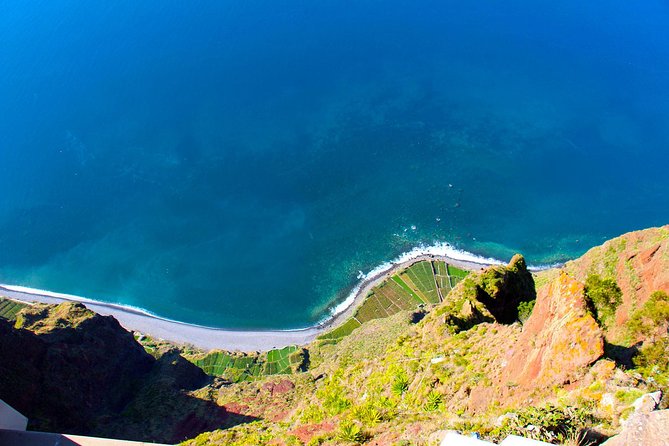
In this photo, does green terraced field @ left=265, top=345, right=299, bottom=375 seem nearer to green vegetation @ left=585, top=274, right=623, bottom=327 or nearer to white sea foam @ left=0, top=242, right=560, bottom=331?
white sea foam @ left=0, top=242, right=560, bottom=331

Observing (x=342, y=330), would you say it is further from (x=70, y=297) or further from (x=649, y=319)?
(x=649, y=319)

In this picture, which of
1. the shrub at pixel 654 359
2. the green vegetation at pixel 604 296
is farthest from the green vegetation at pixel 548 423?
the green vegetation at pixel 604 296

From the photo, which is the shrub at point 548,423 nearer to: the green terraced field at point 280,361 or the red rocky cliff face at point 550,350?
Answer: the red rocky cliff face at point 550,350

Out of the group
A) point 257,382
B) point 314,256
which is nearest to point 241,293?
point 314,256

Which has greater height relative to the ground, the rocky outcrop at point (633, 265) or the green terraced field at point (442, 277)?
the green terraced field at point (442, 277)

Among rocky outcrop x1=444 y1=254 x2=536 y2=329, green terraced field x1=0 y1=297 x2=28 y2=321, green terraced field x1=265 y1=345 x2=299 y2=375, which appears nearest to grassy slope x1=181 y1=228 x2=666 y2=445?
rocky outcrop x1=444 y1=254 x2=536 y2=329

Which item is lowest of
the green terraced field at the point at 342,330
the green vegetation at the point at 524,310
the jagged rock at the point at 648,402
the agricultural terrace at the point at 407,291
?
the jagged rock at the point at 648,402

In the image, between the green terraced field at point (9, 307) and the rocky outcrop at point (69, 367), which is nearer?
the rocky outcrop at point (69, 367)
